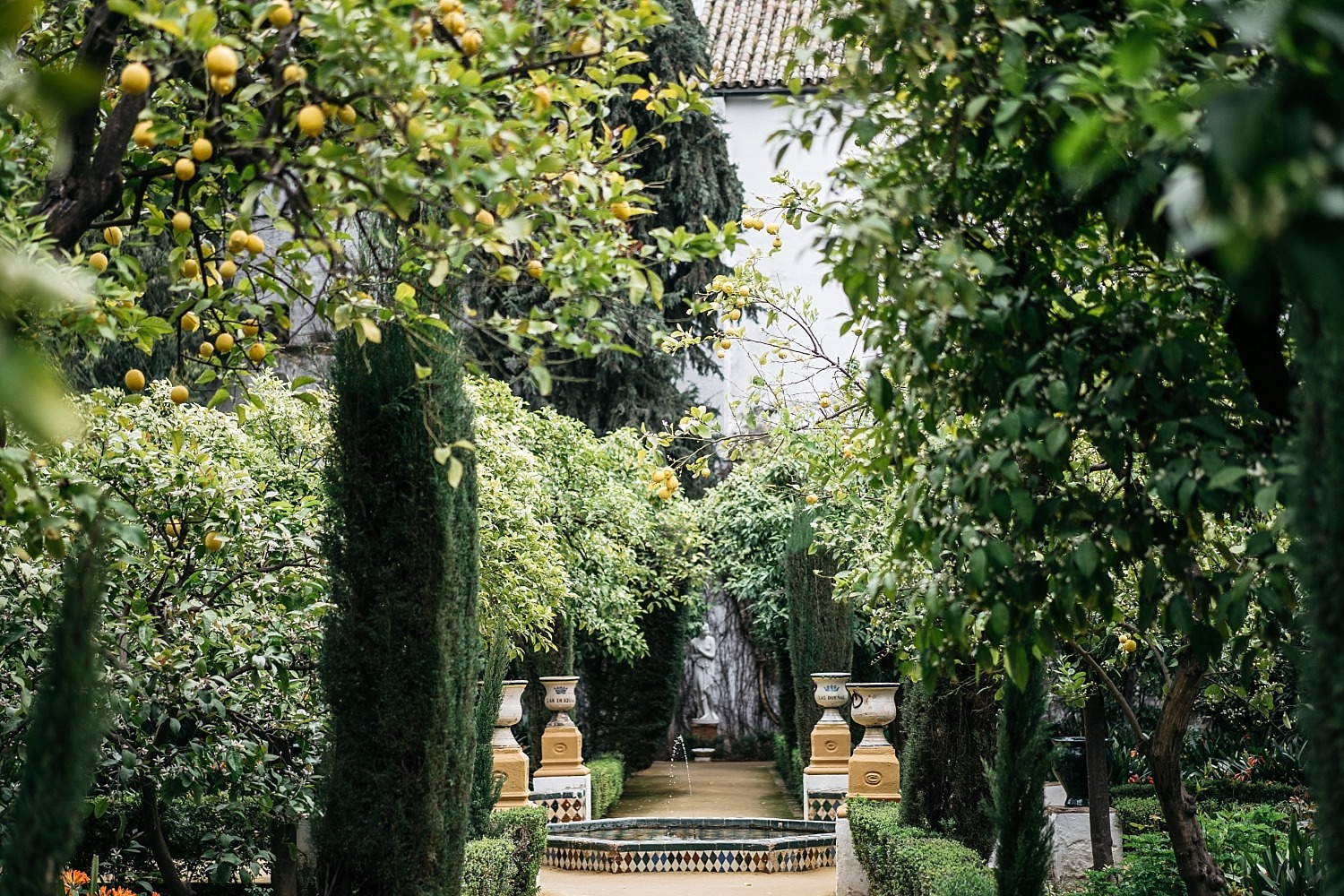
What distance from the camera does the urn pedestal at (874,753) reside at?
32.7ft

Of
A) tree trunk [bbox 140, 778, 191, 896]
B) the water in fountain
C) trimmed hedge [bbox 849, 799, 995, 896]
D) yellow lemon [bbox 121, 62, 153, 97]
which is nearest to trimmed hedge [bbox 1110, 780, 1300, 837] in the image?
trimmed hedge [bbox 849, 799, 995, 896]

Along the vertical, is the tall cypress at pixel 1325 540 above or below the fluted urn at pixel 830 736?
above

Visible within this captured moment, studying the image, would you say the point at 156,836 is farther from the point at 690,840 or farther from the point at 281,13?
the point at 690,840

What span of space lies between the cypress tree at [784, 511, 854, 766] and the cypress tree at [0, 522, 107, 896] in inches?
498

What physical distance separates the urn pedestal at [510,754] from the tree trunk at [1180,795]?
25.2ft

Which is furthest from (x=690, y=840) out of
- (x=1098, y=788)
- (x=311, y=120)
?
(x=311, y=120)

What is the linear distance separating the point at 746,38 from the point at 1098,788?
19.0m

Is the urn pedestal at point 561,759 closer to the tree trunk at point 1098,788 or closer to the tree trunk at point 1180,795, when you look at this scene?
the tree trunk at point 1098,788

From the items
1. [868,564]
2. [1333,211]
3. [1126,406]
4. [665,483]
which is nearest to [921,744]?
[868,564]

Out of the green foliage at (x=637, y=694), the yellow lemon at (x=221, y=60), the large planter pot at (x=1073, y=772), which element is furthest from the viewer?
the green foliage at (x=637, y=694)

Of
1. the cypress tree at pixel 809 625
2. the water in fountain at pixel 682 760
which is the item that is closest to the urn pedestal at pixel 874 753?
the cypress tree at pixel 809 625

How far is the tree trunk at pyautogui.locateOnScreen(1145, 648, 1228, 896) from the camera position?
511cm

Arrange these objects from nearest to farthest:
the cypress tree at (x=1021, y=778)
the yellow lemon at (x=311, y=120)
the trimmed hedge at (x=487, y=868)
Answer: the yellow lemon at (x=311, y=120)
the cypress tree at (x=1021, y=778)
the trimmed hedge at (x=487, y=868)

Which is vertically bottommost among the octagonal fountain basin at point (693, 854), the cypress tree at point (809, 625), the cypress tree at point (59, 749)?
the octagonal fountain basin at point (693, 854)
